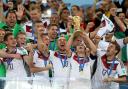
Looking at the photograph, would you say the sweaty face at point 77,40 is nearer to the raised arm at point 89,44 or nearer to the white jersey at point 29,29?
the raised arm at point 89,44

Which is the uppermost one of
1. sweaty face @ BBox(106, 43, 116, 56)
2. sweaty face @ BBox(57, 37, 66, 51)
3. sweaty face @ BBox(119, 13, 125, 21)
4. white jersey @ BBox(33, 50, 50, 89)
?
sweaty face @ BBox(119, 13, 125, 21)

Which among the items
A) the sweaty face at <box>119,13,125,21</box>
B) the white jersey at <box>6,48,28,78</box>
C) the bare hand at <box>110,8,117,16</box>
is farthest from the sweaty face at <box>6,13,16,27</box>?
the sweaty face at <box>119,13,125,21</box>

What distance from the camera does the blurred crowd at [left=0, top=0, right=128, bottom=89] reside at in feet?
26.1

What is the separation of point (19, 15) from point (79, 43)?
166 cm

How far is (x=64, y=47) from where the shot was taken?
328 inches

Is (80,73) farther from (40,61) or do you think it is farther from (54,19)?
(54,19)

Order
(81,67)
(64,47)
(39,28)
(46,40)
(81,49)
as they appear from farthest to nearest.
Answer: (39,28), (46,40), (64,47), (81,49), (81,67)

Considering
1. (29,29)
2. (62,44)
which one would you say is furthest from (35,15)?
(62,44)

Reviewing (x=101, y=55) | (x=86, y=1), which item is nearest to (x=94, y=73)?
(x=101, y=55)

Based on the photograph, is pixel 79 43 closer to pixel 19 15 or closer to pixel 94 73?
pixel 94 73

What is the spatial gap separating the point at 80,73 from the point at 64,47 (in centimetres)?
56

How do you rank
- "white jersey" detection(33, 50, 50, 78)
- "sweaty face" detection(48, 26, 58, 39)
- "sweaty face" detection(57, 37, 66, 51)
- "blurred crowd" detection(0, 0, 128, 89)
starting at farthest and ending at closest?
1. "sweaty face" detection(48, 26, 58, 39)
2. "sweaty face" detection(57, 37, 66, 51)
3. "white jersey" detection(33, 50, 50, 78)
4. "blurred crowd" detection(0, 0, 128, 89)

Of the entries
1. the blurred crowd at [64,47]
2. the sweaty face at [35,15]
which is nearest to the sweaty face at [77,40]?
the blurred crowd at [64,47]

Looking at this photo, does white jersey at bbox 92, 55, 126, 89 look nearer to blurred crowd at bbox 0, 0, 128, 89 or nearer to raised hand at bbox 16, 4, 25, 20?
blurred crowd at bbox 0, 0, 128, 89
